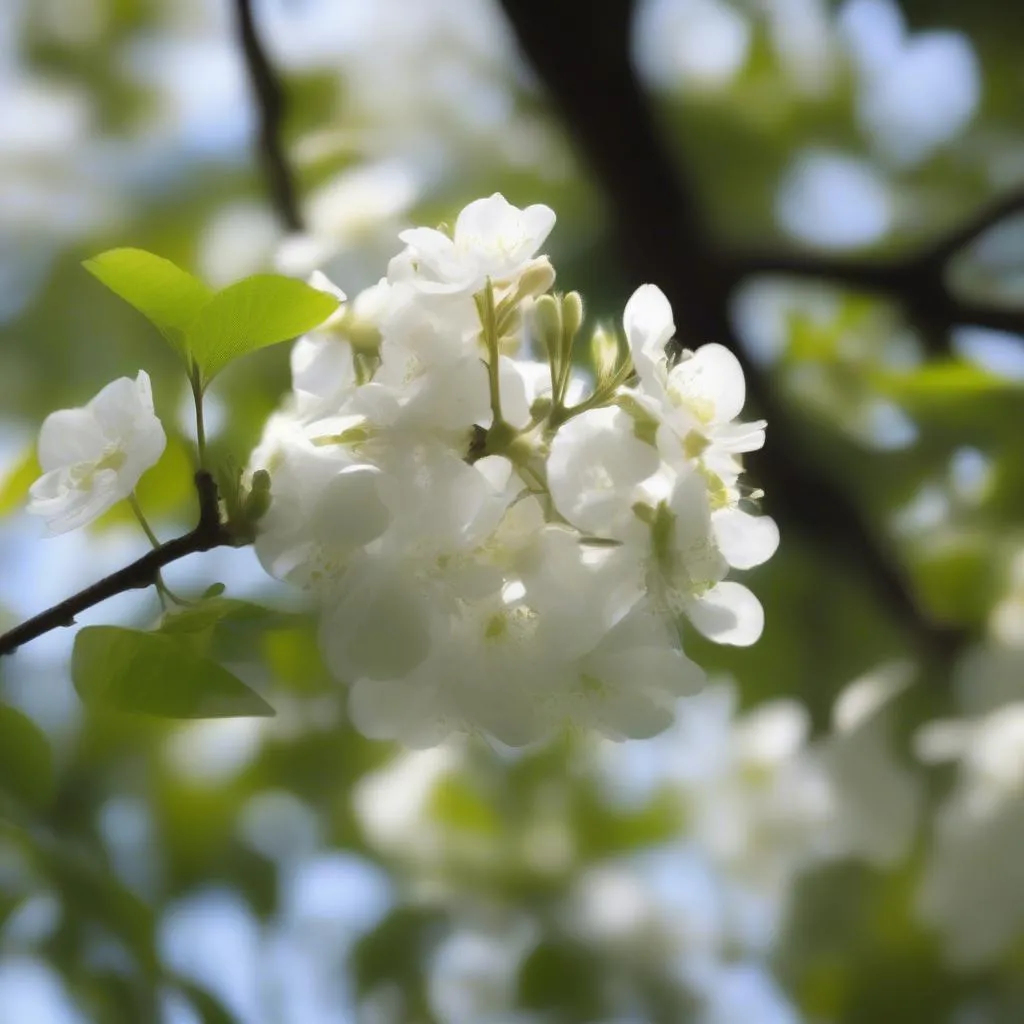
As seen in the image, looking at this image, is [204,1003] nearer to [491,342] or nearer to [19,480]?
[19,480]

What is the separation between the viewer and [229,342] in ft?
1.50

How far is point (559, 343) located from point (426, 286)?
2.4 inches

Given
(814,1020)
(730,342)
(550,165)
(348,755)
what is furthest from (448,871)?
(550,165)

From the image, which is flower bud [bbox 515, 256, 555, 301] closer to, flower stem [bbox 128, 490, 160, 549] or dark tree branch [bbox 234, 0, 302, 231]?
flower stem [bbox 128, 490, 160, 549]

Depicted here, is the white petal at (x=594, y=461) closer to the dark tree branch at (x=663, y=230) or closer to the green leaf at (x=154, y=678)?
the green leaf at (x=154, y=678)

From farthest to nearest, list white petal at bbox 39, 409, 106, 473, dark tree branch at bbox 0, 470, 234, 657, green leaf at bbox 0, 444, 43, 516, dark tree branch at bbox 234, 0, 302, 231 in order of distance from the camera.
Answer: dark tree branch at bbox 234, 0, 302, 231
green leaf at bbox 0, 444, 43, 516
white petal at bbox 39, 409, 106, 473
dark tree branch at bbox 0, 470, 234, 657

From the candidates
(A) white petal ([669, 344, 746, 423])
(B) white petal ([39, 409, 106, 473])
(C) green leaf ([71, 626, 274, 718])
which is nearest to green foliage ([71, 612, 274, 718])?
(C) green leaf ([71, 626, 274, 718])

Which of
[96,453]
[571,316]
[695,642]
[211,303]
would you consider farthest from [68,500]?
[695,642]

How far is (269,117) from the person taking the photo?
1.11m

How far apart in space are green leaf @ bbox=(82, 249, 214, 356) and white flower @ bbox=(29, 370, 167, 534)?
0.03m

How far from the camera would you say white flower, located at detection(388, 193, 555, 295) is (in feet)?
1.47

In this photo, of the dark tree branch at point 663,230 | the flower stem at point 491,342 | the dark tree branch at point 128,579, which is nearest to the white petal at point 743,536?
the flower stem at point 491,342

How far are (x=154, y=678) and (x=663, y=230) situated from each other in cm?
84

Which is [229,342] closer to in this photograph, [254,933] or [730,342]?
[730,342]
